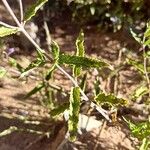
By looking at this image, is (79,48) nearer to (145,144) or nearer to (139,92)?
(139,92)

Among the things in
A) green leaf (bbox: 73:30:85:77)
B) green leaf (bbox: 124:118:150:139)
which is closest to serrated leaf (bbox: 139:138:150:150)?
green leaf (bbox: 124:118:150:139)

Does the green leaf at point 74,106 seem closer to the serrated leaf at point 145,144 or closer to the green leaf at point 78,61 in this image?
the green leaf at point 78,61

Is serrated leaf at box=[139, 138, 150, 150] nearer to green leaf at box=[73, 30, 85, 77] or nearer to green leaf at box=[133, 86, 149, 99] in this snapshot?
green leaf at box=[133, 86, 149, 99]

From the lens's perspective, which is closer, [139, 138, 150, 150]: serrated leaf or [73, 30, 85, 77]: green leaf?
[73, 30, 85, 77]: green leaf

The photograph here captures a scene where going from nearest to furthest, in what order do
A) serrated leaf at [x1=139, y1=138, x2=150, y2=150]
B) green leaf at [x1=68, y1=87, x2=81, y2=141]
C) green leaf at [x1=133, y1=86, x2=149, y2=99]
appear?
green leaf at [x1=68, y1=87, x2=81, y2=141], serrated leaf at [x1=139, y1=138, x2=150, y2=150], green leaf at [x1=133, y1=86, x2=149, y2=99]

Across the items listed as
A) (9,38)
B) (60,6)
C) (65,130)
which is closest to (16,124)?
(65,130)

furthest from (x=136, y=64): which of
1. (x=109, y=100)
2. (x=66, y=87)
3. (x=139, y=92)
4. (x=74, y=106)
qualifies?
(x=66, y=87)

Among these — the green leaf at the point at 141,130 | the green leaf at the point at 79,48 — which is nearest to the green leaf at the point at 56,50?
the green leaf at the point at 79,48

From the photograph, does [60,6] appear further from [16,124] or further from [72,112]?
[72,112]

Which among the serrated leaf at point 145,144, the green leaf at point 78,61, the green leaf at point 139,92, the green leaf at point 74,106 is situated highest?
the green leaf at point 78,61
